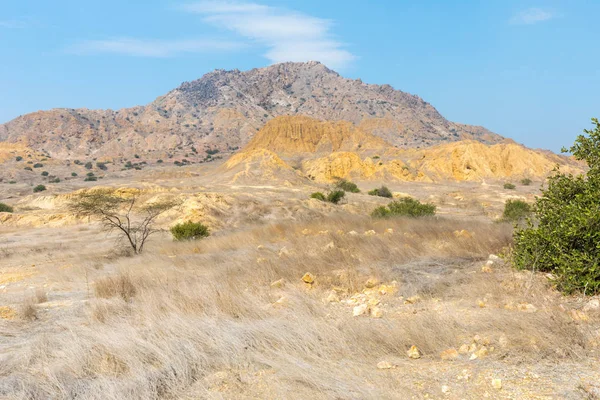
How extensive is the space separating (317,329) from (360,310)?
37.7 inches

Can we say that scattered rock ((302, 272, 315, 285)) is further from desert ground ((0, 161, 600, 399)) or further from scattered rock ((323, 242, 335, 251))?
scattered rock ((323, 242, 335, 251))

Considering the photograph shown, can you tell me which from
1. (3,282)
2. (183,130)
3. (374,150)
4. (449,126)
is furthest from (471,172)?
(449,126)

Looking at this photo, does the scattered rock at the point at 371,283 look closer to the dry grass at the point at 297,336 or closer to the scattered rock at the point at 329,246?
the dry grass at the point at 297,336

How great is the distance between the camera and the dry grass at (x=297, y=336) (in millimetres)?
3430

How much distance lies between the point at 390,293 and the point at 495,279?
152 cm

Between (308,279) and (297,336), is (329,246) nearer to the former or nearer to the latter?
(308,279)

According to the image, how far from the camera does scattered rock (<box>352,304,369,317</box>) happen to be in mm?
5117

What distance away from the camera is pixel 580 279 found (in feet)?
16.8

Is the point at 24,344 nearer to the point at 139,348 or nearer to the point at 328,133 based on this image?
the point at 139,348

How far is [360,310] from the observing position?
16.9 feet

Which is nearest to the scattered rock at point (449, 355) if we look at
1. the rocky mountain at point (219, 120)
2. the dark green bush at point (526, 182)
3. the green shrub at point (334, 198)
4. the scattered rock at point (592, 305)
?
the scattered rock at point (592, 305)

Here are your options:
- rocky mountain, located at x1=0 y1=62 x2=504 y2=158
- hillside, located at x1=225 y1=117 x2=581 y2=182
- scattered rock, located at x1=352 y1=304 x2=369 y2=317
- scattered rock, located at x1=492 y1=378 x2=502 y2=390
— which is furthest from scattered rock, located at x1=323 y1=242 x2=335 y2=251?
rocky mountain, located at x1=0 y1=62 x2=504 y2=158

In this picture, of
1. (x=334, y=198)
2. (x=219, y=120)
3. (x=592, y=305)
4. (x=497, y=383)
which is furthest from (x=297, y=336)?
(x=219, y=120)

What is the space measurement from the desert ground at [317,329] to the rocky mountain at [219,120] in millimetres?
113456
